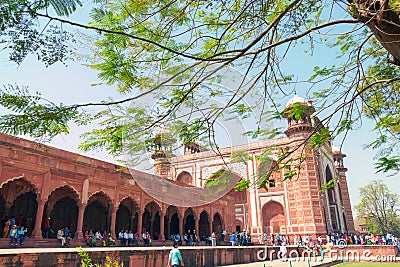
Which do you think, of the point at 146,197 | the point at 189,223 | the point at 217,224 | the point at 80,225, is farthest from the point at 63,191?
the point at 217,224

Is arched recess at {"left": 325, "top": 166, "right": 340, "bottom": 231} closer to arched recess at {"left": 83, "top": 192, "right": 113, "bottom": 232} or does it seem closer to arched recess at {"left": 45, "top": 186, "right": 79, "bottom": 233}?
arched recess at {"left": 83, "top": 192, "right": 113, "bottom": 232}

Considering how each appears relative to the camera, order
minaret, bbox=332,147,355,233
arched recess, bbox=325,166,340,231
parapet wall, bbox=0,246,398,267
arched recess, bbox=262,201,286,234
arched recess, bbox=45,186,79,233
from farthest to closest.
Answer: minaret, bbox=332,147,355,233 → arched recess, bbox=325,166,340,231 → arched recess, bbox=262,201,286,234 → arched recess, bbox=45,186,79,233 → parapet wall, bbox=0,246,398,267

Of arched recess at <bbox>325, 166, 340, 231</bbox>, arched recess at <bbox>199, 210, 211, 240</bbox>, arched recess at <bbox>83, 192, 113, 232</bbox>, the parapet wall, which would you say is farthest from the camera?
arched recess at <bbox>325, 166, 340, 231</bbox>

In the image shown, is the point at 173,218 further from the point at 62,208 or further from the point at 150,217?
the point at 62,208

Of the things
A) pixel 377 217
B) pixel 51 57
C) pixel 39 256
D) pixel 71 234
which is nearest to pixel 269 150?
pixel 51 57

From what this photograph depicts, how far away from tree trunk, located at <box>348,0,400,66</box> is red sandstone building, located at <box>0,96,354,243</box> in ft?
5.73

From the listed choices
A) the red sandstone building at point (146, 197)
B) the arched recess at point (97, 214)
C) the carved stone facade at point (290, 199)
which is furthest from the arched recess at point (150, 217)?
the carved stone facade at point (290, 199)

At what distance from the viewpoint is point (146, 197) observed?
15.4 meters

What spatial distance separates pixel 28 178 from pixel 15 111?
883 cm

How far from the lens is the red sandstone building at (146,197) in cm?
1007

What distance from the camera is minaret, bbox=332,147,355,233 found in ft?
100

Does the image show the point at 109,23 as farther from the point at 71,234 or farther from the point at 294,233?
the point at 294,233

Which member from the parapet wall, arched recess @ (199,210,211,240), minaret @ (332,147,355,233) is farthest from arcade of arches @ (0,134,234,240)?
minaret @ (332,147,355,233)

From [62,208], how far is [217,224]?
459 inches
